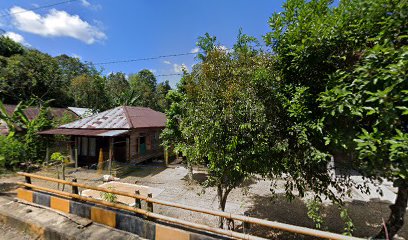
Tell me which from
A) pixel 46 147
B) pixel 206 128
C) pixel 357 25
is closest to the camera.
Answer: pixel 357 25

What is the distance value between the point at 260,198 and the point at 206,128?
620 centimetres

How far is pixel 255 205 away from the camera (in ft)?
27.5

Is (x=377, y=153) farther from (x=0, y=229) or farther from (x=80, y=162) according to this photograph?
(x=80, y=162)

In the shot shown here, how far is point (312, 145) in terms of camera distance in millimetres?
3758

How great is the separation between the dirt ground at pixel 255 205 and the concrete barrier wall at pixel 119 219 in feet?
7.26

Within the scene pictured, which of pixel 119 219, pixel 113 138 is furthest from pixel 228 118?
pixel 113 138

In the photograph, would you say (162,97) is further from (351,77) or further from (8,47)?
(351,77)

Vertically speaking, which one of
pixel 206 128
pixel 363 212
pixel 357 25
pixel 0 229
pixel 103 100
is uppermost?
pixel 103 100

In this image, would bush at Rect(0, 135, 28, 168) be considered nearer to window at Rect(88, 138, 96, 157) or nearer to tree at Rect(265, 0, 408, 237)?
window at Rect(88, 138, 96, 157)

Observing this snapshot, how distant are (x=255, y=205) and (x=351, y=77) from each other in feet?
22.1

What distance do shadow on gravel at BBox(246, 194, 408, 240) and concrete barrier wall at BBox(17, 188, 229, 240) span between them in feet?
11.4

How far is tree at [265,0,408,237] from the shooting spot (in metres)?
2.48

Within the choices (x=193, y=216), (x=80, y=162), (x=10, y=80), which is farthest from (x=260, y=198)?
(x=10, y=80)

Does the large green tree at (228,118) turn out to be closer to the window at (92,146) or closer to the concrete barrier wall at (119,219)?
the concrete barrier wall at (119,219)
